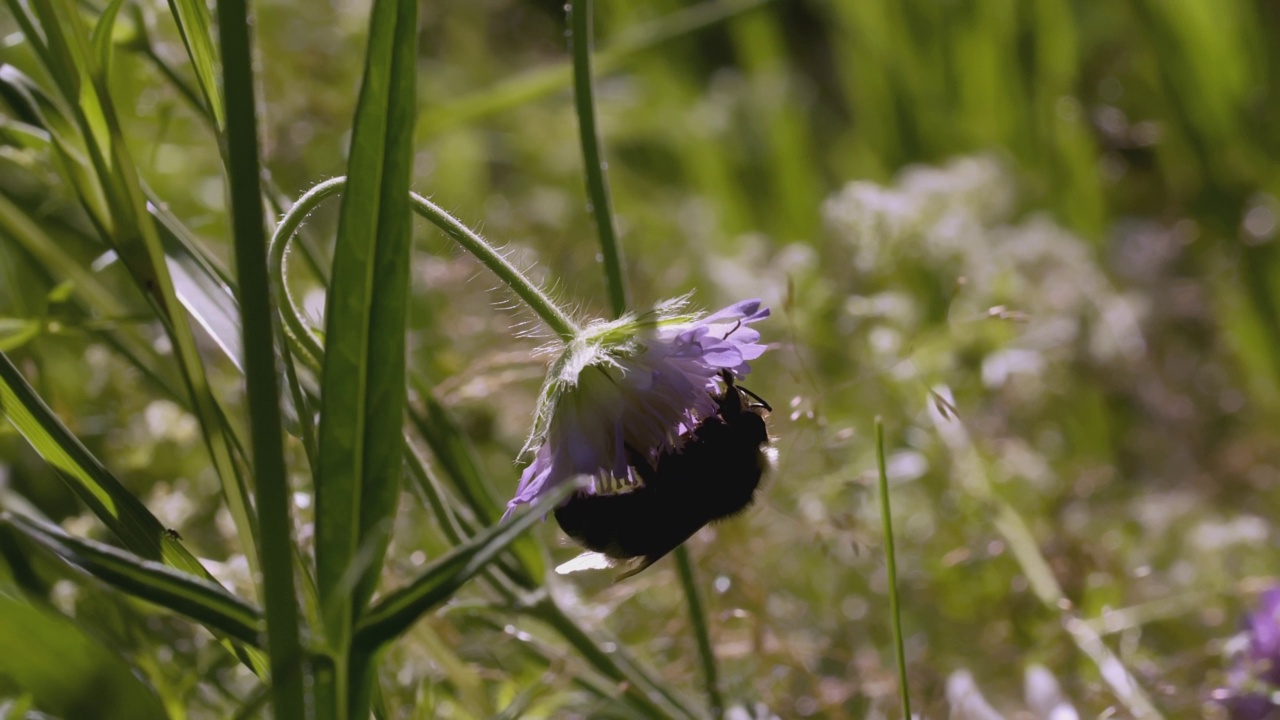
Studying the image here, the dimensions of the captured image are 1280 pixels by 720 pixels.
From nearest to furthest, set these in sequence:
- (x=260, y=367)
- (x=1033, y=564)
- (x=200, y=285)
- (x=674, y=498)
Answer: (x=260, y=367)
(x=674, y=498)
(x=200, y=285)
(x=1033, y=564)

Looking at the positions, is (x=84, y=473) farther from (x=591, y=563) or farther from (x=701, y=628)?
(x=701, y=628)

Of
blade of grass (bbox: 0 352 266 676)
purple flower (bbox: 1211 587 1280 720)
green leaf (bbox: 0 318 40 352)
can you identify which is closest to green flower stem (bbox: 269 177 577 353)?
blade of grass (bbox: 0 352 266 676)

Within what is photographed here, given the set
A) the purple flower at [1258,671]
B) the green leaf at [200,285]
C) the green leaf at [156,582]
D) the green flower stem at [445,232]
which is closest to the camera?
the green leaf at [156,582]

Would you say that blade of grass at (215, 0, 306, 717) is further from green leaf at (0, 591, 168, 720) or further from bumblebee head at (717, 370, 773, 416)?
bumblebee head at (717, 370, 773, 416)

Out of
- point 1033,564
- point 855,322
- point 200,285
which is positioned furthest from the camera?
point 855,322

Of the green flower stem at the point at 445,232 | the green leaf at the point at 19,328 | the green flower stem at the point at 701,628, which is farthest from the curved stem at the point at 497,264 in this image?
the green leaf at the point at 19,328

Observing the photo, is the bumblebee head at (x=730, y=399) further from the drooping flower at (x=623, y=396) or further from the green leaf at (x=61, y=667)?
the green leaf at (x=61, y=667)

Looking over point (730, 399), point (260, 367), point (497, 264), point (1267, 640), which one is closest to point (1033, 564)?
point (1267, 640)
